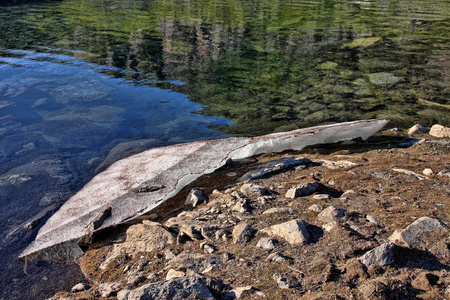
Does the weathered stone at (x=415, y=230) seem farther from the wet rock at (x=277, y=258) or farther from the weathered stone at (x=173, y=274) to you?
the weathered stone at (x=173, y=274)

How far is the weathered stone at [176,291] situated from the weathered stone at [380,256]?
983 millimetres

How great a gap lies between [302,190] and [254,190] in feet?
1.52

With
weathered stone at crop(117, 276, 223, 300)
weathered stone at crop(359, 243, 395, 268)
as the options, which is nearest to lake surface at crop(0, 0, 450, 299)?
weathered stone at crop(117, 276, 223, 300)

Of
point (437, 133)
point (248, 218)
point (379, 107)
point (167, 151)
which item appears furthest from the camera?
point (379, 107)

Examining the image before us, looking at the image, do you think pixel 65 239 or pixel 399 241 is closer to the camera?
pixel 399 241

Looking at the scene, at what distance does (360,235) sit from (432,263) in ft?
1.61

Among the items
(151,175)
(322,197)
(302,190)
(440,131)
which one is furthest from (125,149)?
(440,131)

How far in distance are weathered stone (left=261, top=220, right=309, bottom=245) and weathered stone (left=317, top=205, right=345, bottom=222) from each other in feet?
0.61

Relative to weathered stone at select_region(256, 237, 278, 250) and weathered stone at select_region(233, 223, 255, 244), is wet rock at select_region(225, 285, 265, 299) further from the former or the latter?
weathered stone at select_region(233, 223, 255, 244)

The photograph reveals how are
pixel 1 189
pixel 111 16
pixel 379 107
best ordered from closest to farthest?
pixel 1 189, pixel 379 107, pixel 111 16

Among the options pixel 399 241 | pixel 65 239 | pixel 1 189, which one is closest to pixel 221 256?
pixel 399 241

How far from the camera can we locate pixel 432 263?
2244 millimetres

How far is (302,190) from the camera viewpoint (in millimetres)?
3414

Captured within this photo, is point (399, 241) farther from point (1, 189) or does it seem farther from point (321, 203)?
point (1, 189)
